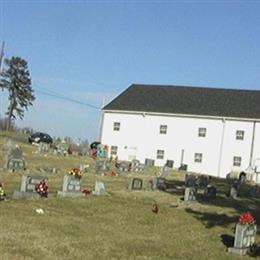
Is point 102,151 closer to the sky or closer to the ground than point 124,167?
closer to the sky

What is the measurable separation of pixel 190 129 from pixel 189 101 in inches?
164

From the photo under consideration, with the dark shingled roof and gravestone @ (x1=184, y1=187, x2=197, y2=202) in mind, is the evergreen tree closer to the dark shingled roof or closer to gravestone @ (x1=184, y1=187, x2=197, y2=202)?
the dark shingled roof

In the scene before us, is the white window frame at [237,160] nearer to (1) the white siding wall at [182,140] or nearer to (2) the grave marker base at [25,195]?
(1) the white siding wall at [182,140]

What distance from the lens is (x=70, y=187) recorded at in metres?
22.9

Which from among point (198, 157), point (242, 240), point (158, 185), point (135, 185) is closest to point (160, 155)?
point (198, 157)

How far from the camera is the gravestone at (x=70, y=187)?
22.6m

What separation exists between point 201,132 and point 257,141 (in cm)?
532

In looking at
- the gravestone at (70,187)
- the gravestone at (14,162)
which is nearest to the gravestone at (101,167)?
the gravestone at (14,162)

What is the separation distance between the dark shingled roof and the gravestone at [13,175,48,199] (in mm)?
40115

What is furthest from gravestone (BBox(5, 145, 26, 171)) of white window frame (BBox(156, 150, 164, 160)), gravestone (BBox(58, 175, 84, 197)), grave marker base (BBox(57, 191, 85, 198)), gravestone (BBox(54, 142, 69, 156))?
white window frame (BBox(156, 150, 164, 160))

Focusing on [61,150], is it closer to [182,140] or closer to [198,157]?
[182,140]

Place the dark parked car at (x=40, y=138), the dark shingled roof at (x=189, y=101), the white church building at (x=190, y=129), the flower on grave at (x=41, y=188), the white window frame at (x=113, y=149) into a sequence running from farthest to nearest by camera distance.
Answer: the dark parked car at (x=40, y=138) → the white window frame at (x=113, y=149) → the dark shingled roof at (x=189, y=101) → the white church building at (x=190, y=129) → the flower on grave at (x=41, y=188)

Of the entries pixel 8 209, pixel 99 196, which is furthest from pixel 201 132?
pixel 8 209

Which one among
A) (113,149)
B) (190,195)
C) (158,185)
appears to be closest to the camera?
(190,195)
